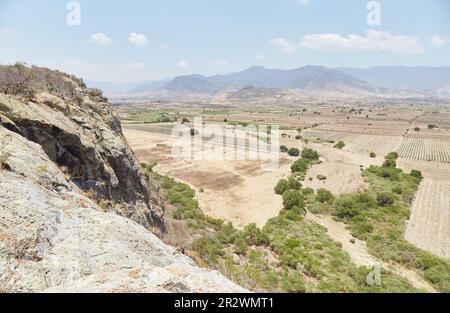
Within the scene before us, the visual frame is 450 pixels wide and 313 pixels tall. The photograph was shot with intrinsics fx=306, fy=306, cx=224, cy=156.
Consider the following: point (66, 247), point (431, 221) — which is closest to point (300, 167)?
point (431, 221)

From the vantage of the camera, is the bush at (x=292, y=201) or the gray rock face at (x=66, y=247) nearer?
the gray rock face at (x=66, y=247)

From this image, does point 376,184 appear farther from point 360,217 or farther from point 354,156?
point 354,156

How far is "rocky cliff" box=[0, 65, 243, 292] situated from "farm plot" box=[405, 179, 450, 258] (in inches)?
988

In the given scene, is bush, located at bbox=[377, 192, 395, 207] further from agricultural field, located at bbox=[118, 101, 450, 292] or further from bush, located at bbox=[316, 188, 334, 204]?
bush, located at bbox=[316, 188, 334, 204]

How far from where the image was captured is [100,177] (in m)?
15.3

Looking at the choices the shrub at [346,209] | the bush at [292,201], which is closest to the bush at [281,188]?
the bush at [292,201]

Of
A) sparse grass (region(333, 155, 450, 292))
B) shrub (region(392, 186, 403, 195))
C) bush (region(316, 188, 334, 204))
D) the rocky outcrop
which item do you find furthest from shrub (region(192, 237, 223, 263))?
shrub (region(392, 186, 403, 195))

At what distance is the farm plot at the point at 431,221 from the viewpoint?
27.1m

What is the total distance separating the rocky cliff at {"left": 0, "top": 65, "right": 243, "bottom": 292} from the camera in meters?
5.96

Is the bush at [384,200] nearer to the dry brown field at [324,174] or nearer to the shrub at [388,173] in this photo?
the dry brown field at [324,174]

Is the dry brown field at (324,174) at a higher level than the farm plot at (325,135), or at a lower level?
lower

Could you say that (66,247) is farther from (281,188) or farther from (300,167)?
(300,167)

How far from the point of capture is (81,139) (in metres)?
14.9

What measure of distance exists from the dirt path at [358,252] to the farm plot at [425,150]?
162 ft
